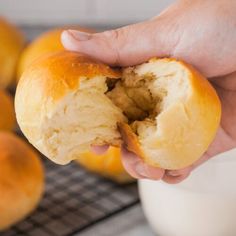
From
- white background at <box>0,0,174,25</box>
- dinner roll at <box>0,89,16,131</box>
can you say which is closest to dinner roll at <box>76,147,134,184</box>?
dinner roll at <box>0,89,16,131</box>

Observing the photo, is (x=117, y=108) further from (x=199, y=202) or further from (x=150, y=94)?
(x=199, y=202)

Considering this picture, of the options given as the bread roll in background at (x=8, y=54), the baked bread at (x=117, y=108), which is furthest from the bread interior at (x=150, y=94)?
the bread roll in background at (x=8, y=54)

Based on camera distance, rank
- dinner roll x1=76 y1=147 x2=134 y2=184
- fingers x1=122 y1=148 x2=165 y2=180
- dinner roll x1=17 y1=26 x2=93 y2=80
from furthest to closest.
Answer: dinner roll x1=17 y1=26 x2=93 y2=80 < dinner roll x1=76 y1=147 x2=134 y2=184 < fingers x1=122 y1=148 x2=165 y2=180

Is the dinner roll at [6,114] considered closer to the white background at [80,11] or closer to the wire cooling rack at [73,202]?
the wire cooling rack at [73,202]

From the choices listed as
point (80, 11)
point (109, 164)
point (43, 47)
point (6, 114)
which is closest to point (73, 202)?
point (109, 164)

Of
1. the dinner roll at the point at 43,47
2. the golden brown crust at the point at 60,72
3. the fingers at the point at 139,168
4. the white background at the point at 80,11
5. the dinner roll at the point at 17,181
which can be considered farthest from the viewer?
the white background at the point at 80,11

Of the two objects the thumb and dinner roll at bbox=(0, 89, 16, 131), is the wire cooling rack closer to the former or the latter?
dinner roll at bbox=(0, 89, 16, 131)
